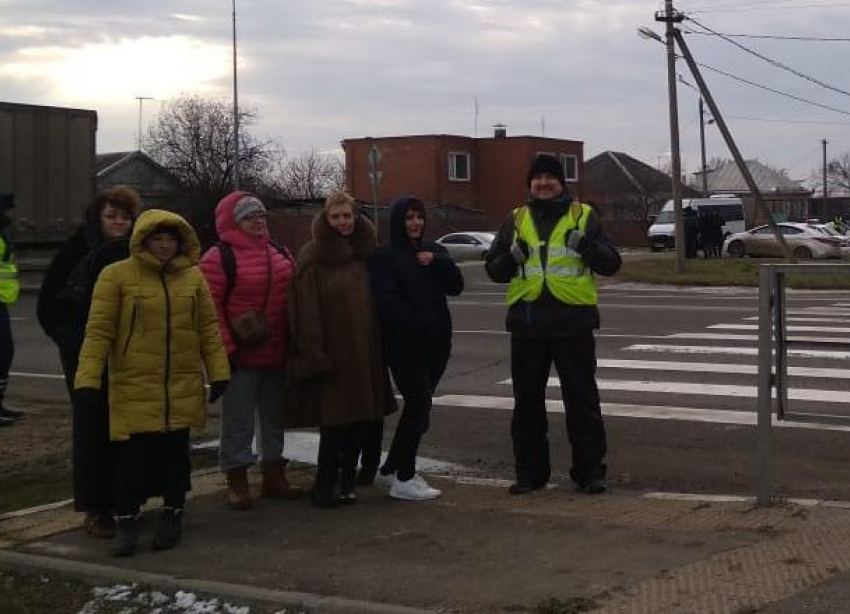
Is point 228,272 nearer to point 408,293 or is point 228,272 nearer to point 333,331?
point 333,331

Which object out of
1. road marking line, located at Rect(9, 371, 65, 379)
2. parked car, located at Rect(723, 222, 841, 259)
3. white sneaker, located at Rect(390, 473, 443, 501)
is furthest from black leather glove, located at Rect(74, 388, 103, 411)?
parked car, located at Rect(723, 222, 841, 259)

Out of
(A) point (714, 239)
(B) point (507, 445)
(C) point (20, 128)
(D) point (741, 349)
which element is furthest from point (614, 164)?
(B) point (507, 445)

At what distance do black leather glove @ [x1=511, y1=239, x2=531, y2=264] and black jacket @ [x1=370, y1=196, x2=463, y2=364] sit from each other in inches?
14.0

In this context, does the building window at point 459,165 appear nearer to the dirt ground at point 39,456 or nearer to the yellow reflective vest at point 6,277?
the dirt ground at point 39,456

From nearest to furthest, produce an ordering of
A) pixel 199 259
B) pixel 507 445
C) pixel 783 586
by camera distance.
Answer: pixel 783 586, pixel 199 259, pixel 507 445

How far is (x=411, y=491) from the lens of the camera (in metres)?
6.65

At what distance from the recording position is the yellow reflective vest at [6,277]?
9.88 metres

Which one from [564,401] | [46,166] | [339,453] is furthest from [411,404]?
[46,166]

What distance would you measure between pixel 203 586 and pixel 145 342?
1.24 metres

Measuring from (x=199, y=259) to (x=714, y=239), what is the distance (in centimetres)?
3635

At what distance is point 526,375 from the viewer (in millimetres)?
6781

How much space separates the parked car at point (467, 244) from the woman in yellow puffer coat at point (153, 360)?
37492 mm

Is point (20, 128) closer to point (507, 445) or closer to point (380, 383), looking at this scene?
point (507, 445)

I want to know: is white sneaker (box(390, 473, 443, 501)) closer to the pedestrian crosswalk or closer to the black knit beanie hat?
the black knit beanie hat
